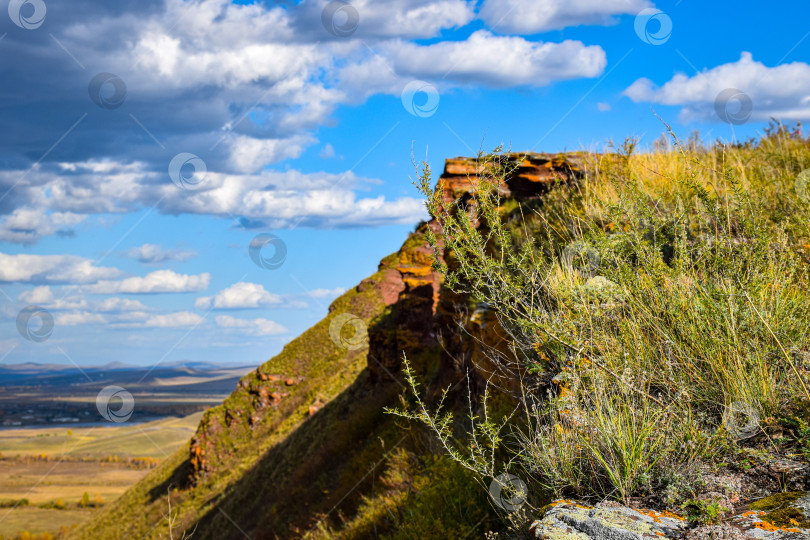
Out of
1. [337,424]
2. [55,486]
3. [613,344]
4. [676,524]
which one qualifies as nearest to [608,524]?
[676,524]

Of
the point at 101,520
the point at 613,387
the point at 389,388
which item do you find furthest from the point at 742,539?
the point at 101,520

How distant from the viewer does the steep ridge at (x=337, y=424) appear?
984cm

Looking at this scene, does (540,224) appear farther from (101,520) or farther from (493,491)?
(101,520)

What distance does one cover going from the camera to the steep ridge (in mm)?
9836

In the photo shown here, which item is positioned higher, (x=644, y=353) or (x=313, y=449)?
(x=644, y=353)

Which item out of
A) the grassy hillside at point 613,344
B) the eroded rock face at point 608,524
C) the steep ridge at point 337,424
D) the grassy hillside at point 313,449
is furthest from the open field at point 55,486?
the eroded rock face at point 608,524

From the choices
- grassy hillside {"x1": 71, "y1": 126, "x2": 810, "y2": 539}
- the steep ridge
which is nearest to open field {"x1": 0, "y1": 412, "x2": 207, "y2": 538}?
the steep ridge

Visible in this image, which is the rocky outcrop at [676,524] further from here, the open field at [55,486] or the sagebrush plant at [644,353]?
the open field at [55,486]

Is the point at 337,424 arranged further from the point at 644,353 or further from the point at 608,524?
the point at 608,524

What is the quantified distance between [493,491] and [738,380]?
6.36 ft

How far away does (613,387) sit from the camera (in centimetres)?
377

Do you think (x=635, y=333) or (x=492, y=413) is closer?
(x=635, y=333)

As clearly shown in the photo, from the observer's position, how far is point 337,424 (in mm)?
21234

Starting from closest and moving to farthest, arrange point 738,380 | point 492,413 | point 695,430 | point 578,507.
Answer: point 578,507 < point 695,430 < point 738,380 < point 492,413
